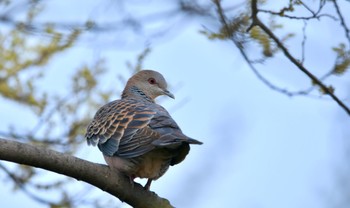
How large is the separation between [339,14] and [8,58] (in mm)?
4500

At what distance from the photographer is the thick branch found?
4.74m

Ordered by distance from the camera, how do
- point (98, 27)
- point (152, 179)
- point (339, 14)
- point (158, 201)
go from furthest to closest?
point (98, 27)
point (152, 179)
point (158, 201)
point (339, 14)

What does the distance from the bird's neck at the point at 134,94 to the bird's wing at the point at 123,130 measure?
29.3 inches

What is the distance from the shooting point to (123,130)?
19.3 feet

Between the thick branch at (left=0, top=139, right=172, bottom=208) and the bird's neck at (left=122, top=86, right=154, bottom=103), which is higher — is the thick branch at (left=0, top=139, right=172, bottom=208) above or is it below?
below

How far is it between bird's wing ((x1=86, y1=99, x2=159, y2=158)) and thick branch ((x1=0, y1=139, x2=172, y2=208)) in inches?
9.3

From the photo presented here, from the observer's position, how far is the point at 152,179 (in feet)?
19.4

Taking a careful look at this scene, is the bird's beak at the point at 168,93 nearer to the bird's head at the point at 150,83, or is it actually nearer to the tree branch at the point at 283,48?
the bird's head at the point at 150,83

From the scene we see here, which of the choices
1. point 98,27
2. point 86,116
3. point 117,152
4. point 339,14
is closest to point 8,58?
point 86,116

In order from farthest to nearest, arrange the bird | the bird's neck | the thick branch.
Result: 1. the bird's neck
2. the bird
3. the thick branch

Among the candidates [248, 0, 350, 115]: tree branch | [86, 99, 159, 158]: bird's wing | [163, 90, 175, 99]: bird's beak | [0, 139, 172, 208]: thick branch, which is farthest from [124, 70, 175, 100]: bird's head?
[248, 0, 350, 115]: tree branch

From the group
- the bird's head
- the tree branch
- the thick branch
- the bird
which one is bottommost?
the thick branch

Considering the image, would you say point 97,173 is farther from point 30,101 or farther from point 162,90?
point 30,101

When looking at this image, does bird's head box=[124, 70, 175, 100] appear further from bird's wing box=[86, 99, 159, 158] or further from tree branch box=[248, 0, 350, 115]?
tree branch box=[248, 0, 350, 115]
